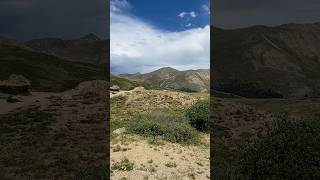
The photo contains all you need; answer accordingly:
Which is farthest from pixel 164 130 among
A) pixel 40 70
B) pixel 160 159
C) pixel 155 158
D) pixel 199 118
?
pixel 40 70

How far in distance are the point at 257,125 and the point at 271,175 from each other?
32700 mm

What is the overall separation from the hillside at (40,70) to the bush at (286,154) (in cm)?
11901

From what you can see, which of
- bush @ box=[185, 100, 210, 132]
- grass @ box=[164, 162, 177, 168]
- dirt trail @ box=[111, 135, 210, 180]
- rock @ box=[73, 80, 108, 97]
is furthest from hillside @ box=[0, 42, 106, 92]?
grass @ box=[164, 162, 177, 168]

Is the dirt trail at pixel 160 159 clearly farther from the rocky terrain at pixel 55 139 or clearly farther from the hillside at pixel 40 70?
the hillside at pixel 40 70

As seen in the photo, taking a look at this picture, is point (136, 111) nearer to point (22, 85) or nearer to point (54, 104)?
point (54, 104)

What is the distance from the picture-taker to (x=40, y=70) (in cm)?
16188

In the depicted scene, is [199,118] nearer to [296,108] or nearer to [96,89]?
[96,89]

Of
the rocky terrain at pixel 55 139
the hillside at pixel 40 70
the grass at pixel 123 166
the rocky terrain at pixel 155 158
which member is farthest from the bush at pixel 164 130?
the hillside at pixel 40 70

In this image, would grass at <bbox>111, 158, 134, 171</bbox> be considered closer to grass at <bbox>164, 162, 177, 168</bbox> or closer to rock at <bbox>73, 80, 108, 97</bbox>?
grass at <bbox>164, 162, 177, 168</bbox>

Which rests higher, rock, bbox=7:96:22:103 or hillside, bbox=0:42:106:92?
hillside, bbox=0:42:106:92

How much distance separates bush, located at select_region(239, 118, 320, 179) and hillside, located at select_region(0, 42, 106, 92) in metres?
119

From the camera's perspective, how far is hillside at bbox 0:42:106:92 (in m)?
142

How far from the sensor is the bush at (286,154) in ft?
57.4

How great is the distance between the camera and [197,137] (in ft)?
132
